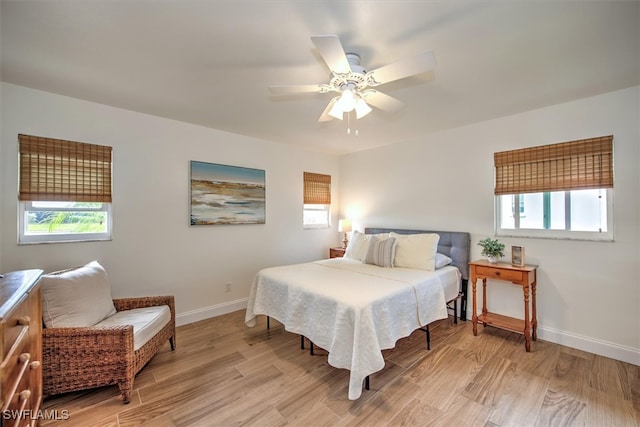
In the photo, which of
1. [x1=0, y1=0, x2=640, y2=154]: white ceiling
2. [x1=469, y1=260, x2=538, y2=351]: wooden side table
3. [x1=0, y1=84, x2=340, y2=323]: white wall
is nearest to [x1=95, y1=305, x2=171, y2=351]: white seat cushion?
[x1=0, y1=84, x2=340, y2=323]: white wall

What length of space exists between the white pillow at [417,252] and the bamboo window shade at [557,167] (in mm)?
1016

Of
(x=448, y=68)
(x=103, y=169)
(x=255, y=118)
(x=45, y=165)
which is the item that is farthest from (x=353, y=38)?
(x=45, y=165)

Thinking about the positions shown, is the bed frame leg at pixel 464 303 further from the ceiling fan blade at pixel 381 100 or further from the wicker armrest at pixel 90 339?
the wicker armrest at pixel 90 339

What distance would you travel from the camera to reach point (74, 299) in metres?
2.04

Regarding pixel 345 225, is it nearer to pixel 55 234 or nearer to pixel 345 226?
pixel 345 226

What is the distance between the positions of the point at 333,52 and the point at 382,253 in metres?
2.30

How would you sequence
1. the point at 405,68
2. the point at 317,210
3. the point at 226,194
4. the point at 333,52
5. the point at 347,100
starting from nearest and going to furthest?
1. the point at 333,52
2. the point at 405,68
3. the point at 347,100
4. the point at 226,194
5. the point at 317,210

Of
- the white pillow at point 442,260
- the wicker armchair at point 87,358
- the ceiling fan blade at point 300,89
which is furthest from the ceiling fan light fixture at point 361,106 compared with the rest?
the wicker armchair at point 87,358

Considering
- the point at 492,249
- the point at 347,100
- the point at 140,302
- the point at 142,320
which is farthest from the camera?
the point at 492,249

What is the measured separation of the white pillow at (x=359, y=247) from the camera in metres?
3.50

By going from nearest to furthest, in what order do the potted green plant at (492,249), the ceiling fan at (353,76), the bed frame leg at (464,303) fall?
the ceiling fan at (353,76), the potted green plant at (492,249), the bed frame leg at (464,303)

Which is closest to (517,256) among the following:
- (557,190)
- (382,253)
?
(557,190)

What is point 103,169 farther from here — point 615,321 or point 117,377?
point 615,321

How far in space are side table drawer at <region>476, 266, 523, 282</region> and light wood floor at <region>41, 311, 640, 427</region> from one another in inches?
27.1
